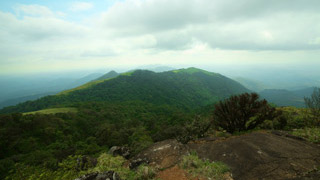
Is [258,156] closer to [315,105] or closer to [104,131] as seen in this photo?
[315,105]

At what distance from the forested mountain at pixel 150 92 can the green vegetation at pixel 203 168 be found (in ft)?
289

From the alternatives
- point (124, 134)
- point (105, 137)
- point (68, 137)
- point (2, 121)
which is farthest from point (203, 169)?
point (2, 121)

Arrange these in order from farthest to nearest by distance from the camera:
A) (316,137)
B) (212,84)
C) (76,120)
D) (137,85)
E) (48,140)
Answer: (212,84)
(137,85)
(76,120)
(48,140)
(316,137)

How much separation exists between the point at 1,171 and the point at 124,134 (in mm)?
19349

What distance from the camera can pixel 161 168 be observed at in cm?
662

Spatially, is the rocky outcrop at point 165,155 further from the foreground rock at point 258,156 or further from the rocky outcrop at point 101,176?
the rocky outcrop at point 101,176

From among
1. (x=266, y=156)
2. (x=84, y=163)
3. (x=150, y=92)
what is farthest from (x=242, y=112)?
(x=150, y=92)

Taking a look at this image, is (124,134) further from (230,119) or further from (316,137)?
(316,137)

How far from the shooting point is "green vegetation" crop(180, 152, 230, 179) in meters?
5.53

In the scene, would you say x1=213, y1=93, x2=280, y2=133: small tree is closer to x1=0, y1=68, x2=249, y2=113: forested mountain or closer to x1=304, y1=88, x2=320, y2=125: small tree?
x1=304, y1=88, x2=320, y2=125: small tree

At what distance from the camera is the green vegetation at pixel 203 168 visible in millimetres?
5531

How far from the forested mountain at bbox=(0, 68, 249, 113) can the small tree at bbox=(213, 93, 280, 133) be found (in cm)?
8677

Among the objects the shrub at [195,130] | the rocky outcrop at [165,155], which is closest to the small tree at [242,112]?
the shrub at [195,130]

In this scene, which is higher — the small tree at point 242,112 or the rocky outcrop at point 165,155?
the small tree at point 242,112
